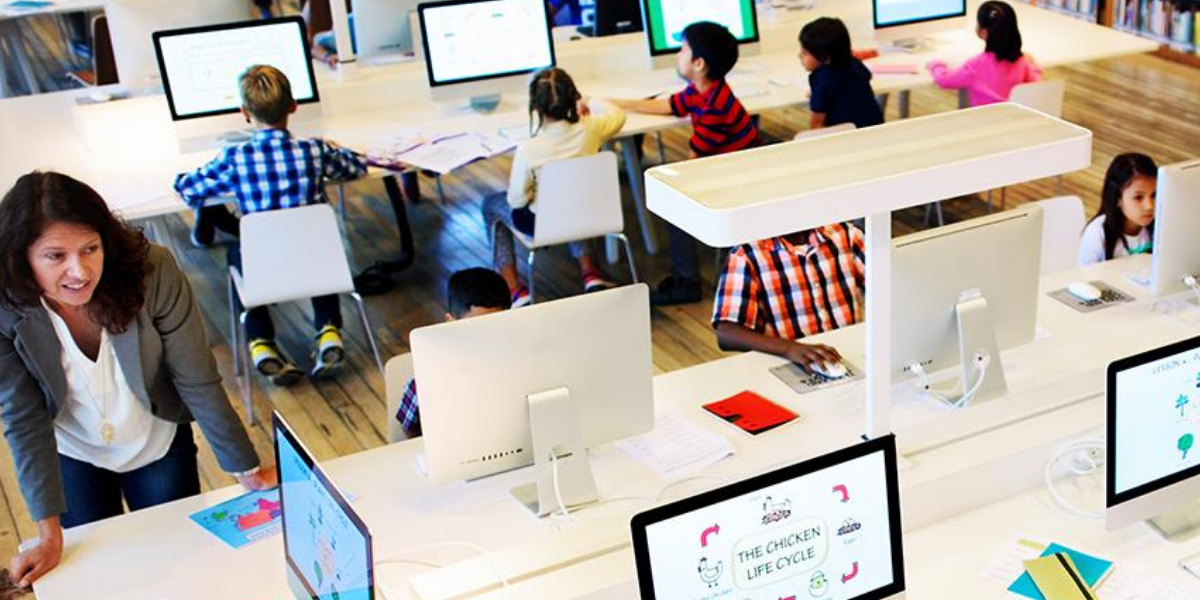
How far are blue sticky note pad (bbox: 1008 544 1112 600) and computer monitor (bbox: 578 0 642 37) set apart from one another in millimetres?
4235

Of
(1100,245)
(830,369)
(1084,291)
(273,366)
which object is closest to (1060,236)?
(1100,245)

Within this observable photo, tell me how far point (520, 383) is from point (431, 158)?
226 cm

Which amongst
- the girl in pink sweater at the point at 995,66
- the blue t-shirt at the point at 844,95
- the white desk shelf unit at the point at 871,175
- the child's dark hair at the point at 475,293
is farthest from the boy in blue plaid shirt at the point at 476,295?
the girl in pink sweater at the point at 995,66

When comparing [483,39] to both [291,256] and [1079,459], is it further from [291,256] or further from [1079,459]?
[1079,459]

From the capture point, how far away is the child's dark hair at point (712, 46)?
4.89 metres

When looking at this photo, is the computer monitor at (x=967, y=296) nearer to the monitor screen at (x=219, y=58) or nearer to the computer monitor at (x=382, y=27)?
the monitor screen at (x=219, y=58)

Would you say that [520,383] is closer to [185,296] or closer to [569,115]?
[185,296]

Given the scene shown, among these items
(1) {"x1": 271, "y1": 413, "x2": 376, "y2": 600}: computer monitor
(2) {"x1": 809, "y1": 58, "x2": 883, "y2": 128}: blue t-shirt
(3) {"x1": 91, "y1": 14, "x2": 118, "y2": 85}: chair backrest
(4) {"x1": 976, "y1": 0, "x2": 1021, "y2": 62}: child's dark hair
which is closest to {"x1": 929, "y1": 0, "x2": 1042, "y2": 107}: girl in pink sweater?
(4) {"x1": 976, "y1": 0, "x2": 1021, "y2": 62}: child's dark hair

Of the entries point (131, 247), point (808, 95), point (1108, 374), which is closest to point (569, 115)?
point (808, 95)

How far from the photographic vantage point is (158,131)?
504 centimetres

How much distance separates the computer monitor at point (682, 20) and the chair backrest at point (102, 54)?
7.64 ft

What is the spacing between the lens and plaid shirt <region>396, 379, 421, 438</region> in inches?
122

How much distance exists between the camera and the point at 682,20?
552cm

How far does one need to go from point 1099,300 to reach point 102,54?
4366mm
